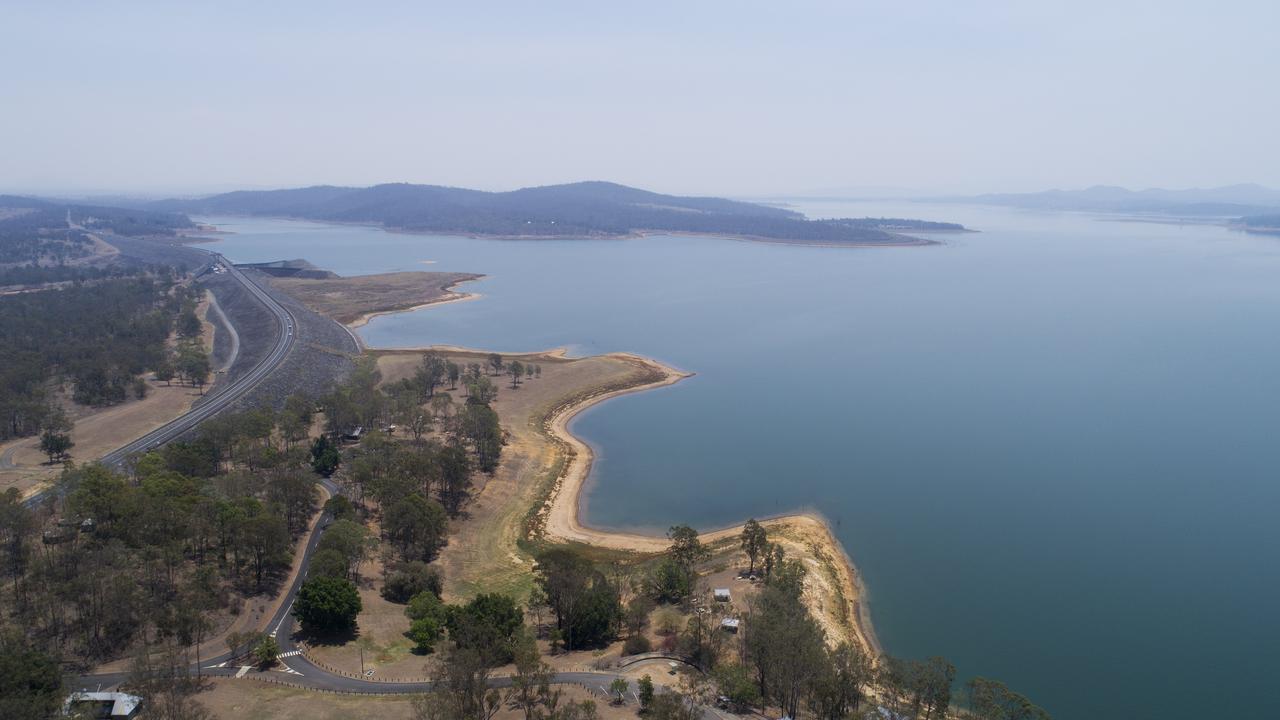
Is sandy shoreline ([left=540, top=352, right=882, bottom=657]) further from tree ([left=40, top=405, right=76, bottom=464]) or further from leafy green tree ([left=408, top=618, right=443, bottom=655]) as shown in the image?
tree ([left=40, top=405, right=76, bottom=464])

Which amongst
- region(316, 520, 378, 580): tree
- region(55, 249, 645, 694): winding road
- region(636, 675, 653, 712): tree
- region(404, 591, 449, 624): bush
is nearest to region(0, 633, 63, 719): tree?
region(55, 249, 645, 694): winding road

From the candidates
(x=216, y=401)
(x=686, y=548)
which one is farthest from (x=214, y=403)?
(x=686, y=548)

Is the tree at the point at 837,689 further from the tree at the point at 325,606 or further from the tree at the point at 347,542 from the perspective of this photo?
the tree at the point at 347,542

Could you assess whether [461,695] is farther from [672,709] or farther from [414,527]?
[414,527]

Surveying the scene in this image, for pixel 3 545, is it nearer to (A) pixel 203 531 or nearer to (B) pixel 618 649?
(A) pixel 203 531

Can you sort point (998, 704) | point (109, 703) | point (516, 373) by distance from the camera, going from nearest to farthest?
point (109, 703)
point (998, 704)
point (516, 373)
